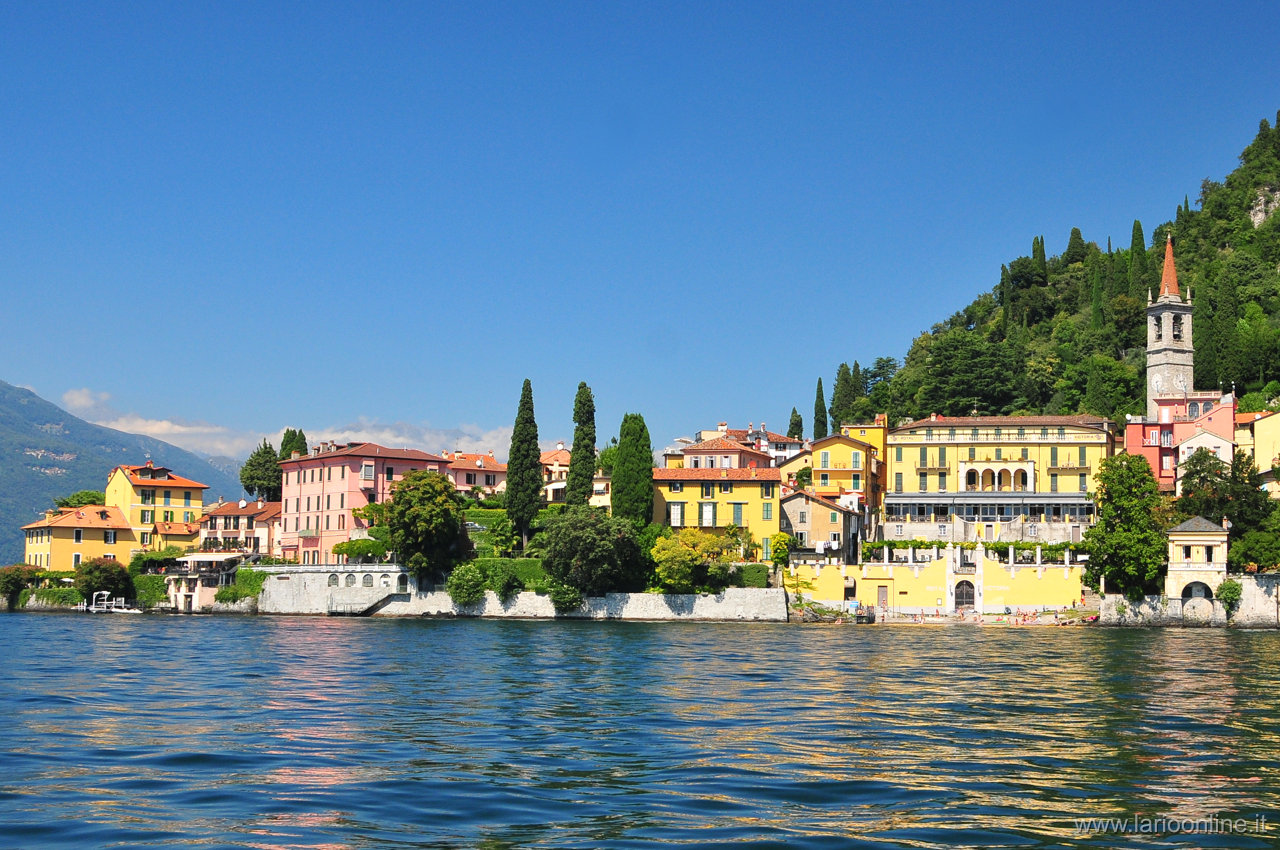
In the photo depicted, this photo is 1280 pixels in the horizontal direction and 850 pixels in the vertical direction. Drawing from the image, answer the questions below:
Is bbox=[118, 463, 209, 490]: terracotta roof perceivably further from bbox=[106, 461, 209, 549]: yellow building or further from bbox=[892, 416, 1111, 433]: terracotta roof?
bbox=[892, 416, 1111, 433]: terracotta roof

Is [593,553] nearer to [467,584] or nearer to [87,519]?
[467,584]

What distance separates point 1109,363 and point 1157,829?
270 feet

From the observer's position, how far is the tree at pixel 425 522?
66288mm

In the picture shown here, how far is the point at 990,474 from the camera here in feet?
242

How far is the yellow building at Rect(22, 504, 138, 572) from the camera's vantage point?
86.4 meters

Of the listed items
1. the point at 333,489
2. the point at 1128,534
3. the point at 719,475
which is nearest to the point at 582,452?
the point at 719,475

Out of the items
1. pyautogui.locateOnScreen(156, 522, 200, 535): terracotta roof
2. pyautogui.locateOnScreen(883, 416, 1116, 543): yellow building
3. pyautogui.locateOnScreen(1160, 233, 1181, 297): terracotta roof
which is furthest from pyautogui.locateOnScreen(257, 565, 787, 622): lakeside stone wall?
pyautogui.locateOnScreen(1160, 233, 1181, 297): terracotta roof

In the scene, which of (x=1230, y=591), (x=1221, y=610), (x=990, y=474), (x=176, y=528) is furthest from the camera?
(x=176, y=528)

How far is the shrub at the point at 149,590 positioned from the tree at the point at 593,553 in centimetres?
2938

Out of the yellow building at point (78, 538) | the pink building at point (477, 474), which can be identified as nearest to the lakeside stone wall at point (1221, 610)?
the pink building at point (477, 474)

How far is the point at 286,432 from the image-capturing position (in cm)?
9419

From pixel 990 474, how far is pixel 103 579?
57.0 m

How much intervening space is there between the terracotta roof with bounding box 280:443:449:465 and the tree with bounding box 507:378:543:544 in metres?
14.6

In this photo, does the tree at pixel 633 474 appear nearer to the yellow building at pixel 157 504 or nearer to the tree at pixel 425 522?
the tree at pixel 425 522
